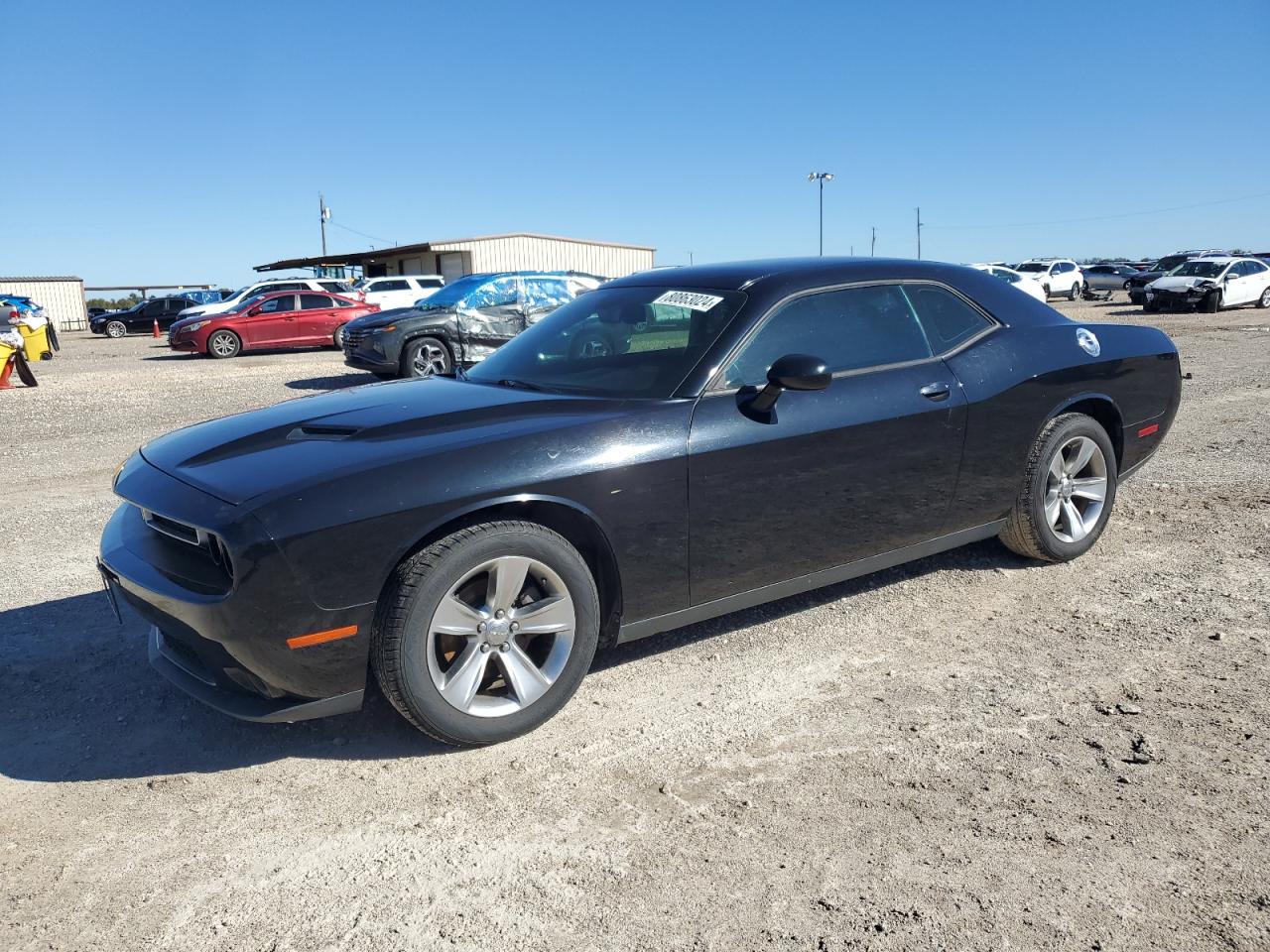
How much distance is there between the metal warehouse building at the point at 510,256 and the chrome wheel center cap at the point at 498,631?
136ft

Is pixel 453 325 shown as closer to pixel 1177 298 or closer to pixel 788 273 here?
pixel 788 273

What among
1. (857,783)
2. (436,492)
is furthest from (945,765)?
(436,492)

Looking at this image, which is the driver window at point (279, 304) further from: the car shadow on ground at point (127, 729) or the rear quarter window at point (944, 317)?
the rear quarter window at point (944, 317)

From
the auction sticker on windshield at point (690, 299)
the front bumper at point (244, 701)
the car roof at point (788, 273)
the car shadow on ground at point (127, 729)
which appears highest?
the car roof at point (788, 273)

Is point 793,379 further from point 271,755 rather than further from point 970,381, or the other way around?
point 271,755

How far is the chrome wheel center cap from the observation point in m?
3.11

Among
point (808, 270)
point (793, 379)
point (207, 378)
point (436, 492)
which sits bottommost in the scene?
point (207, 378)

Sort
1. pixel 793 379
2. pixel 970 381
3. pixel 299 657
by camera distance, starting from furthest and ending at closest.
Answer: pixel 970 381, pixel 793 379, pixel 299 657

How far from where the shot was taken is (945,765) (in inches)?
117

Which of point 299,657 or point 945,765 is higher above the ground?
point 299,657

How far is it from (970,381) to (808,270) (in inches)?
33.9

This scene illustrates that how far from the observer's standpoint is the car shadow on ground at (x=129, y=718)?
3174 millimetres

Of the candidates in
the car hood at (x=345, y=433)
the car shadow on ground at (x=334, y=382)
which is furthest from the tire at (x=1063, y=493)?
the car shadow on ground at (x=334, y=382)

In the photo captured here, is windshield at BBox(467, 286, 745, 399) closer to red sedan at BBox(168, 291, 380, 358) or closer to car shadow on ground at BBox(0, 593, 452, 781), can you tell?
car shadow on ground at BBox(0, 593, 452, 781)
